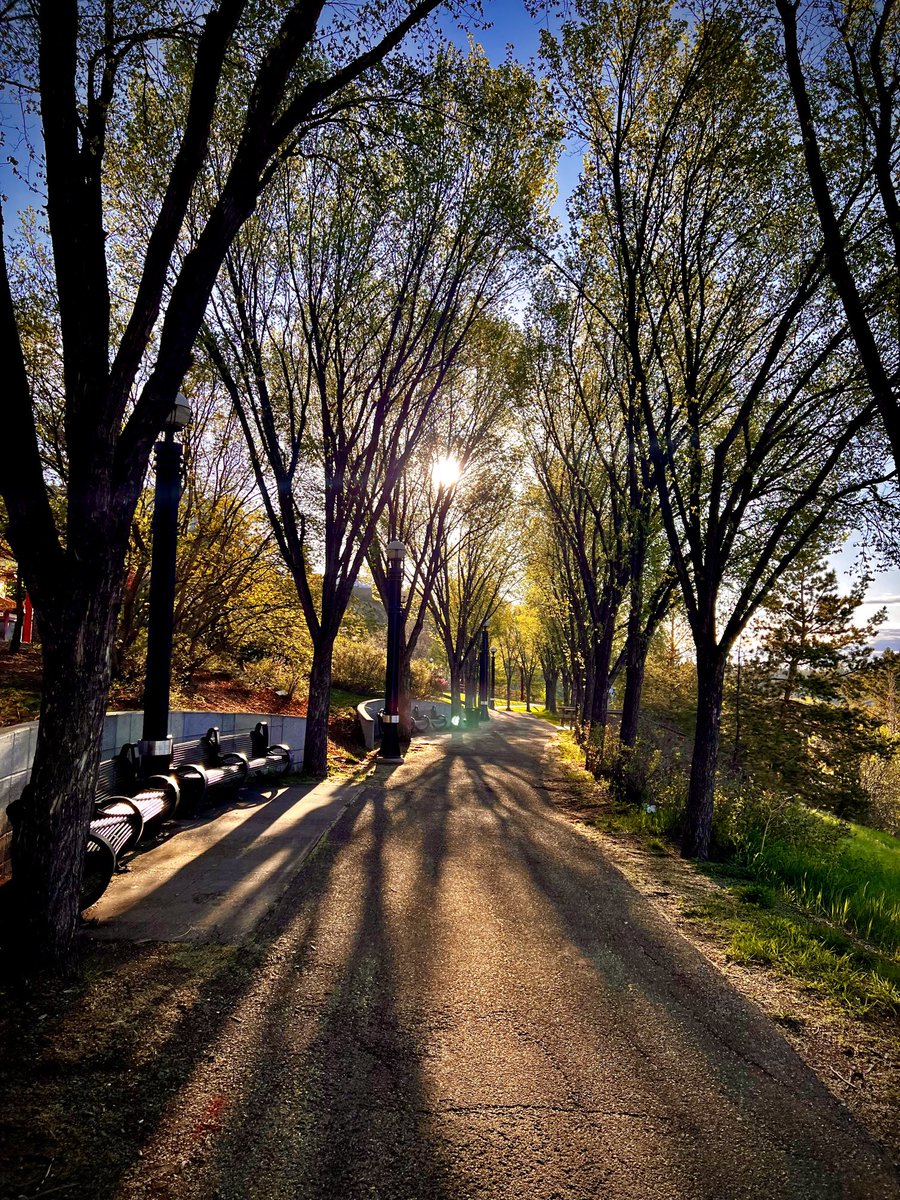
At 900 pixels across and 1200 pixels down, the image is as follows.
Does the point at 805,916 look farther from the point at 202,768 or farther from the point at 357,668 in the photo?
the point at 357,668

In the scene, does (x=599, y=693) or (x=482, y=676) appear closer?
(x=599, y=693)

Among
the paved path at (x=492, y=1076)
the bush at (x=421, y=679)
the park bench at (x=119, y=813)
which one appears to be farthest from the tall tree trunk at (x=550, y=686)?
the paved path at (x=492, y=1076)

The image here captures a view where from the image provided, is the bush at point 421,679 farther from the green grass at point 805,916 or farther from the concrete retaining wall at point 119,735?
the green grass at point 805,916

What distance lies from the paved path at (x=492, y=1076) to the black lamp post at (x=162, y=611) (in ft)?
7.51

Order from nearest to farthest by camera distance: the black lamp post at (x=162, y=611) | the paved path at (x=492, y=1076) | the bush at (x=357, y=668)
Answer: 1. the paved path at (x=492, y=1076)
2. the black lamp post at (x=162, y=611)
3. the bush at (x=357, y=668)

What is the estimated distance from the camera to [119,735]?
6.26m

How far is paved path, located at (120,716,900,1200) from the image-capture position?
2.05m

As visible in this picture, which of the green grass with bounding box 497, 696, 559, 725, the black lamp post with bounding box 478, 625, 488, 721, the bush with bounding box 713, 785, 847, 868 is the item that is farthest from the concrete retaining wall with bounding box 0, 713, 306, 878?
the green grass with bounding box 497, 696, 559, 725

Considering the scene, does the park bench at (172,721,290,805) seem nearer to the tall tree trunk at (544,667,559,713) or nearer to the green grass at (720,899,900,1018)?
the green grass at (720,899,900,1018)

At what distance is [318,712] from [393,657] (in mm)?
2589

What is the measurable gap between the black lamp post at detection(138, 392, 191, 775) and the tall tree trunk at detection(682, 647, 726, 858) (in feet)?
19.7

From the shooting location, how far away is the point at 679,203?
7.18 meters

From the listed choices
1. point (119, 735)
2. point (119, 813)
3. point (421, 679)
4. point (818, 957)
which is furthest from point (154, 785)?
point (421, 679)

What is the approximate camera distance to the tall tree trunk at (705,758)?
267 inches
